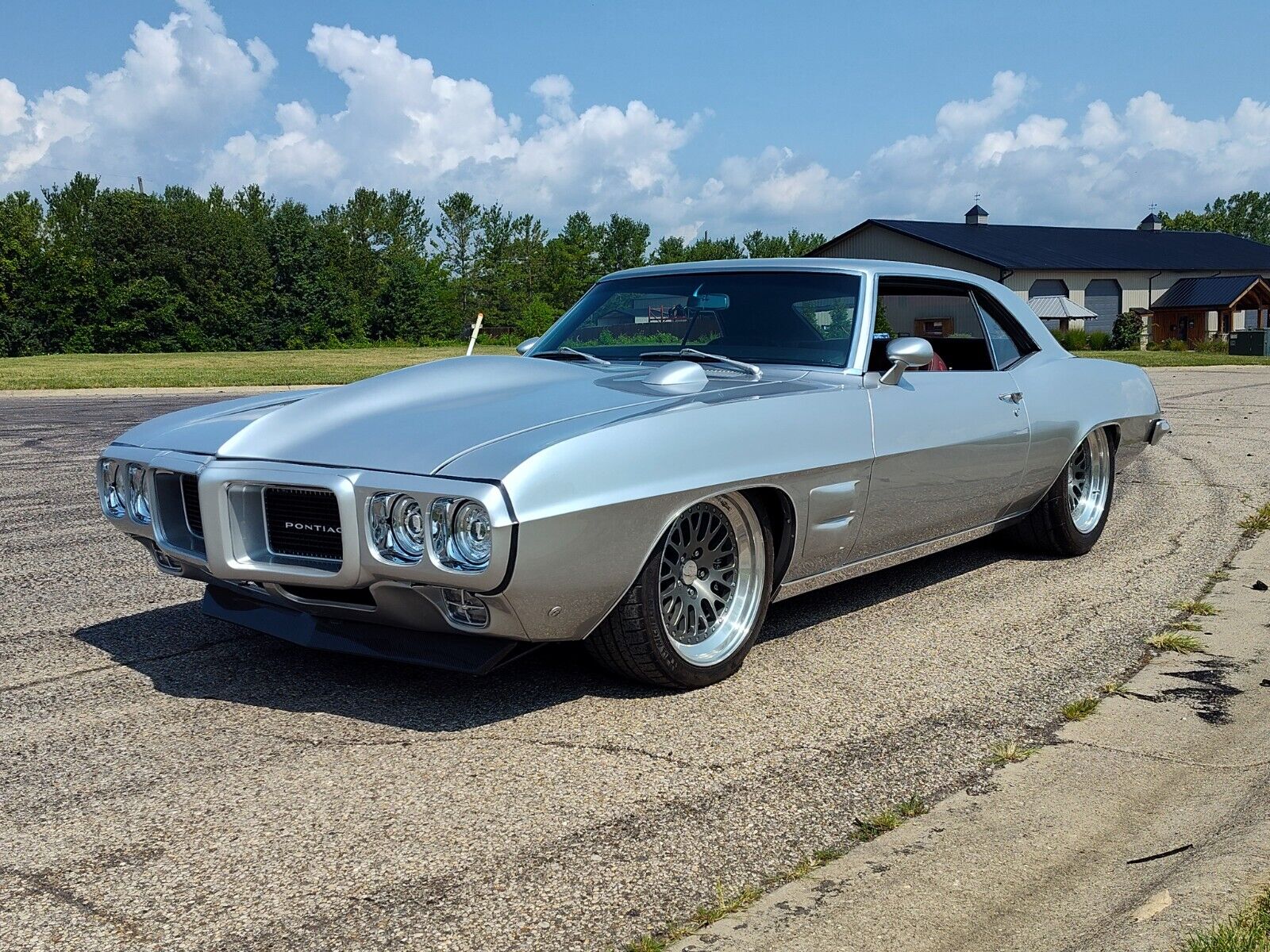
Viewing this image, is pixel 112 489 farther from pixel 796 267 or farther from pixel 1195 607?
pixel 1195 607

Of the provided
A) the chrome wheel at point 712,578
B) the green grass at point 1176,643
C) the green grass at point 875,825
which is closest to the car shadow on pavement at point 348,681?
the chrome wheel at point 712,578

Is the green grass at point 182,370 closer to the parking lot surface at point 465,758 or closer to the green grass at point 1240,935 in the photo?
the parking lot surface at point 465,758

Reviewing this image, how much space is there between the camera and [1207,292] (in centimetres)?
5622

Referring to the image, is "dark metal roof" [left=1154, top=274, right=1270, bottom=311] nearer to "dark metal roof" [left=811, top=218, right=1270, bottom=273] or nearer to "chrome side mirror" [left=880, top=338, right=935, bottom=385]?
"dark metal roof" [left=811, top=218, right=1270, bottom=273]

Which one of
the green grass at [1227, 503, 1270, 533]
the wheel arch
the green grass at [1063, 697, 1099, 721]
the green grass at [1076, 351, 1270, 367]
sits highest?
the wheel arch

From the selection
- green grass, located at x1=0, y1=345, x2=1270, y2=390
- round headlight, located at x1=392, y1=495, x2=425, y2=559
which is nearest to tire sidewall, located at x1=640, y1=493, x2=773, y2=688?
round headlight, located at x1=392, y1=495, x2=425, y2=559

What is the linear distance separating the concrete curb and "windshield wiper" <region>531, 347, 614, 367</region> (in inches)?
92.7

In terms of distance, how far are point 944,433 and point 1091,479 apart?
74.5 inches

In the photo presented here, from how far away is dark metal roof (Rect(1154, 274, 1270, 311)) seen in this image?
5494cm

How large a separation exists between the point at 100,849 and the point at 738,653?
6.80 feet

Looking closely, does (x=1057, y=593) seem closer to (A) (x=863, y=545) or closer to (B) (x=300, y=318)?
(A) (x=863, y=545)

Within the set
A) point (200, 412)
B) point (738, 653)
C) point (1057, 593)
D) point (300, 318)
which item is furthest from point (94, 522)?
point (300, 318)

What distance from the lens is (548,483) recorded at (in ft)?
10.9

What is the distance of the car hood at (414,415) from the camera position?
3598mm
